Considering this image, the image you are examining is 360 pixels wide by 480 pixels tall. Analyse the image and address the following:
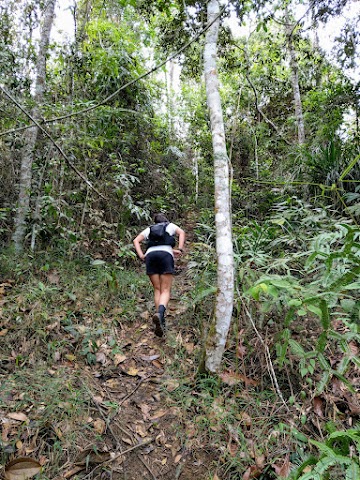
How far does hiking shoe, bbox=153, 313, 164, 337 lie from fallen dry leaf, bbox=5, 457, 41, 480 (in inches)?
81.8

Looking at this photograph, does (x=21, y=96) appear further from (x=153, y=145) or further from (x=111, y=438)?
(x=111, y=438)

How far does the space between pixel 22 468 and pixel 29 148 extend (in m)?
4.99

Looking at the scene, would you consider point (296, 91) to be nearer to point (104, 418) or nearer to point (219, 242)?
point (219, 242)

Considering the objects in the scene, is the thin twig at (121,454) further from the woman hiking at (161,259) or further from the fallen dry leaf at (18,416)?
the woman hiking at (161,259)

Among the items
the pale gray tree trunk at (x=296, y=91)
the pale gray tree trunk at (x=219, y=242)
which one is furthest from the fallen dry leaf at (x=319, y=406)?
the pale gray tree trunk at (x=296, y=91)

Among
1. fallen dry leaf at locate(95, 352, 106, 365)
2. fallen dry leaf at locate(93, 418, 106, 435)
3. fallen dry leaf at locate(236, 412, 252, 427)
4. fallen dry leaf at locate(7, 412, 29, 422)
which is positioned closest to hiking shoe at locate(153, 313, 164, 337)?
fallen dry leaf at locate(95, 352, 106, 365)

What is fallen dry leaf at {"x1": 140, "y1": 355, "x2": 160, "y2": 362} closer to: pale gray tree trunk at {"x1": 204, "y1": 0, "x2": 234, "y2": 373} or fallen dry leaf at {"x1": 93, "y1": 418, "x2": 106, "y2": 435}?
pale gray tree trunk at {"x1": 204, "y1": 0, "x2": 234, "y2": 373}

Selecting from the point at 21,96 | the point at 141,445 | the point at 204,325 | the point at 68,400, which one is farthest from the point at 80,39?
the point at 141,445

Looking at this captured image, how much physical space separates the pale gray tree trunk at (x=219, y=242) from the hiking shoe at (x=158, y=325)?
99cm

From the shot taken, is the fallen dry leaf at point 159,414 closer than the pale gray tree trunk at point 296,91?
Yes

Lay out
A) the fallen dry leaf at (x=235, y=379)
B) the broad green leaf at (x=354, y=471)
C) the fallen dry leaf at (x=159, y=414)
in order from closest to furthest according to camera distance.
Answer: the broad green leaf at (x=354, y=471) → the fallen dry leaf at (x=159, y=414) → the fallen dry leaf at (x=235, y=379)

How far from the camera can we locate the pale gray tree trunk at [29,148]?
570 cm

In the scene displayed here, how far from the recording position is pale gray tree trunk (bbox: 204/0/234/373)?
3.45 meters

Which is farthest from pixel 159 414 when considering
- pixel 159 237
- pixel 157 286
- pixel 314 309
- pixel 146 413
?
pixel 159 237
